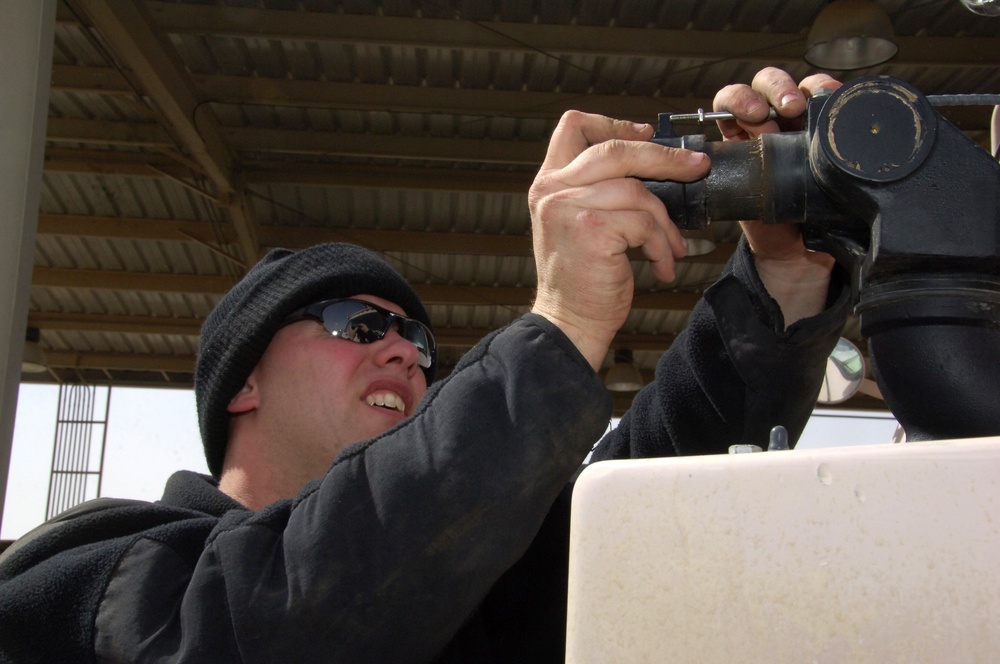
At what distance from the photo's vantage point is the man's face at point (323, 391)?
6.27 ft

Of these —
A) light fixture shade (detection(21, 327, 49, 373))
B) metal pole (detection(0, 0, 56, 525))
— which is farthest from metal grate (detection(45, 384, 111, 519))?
metal pole (detection(0, 0, 56, 525))

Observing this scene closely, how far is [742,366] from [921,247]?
1.92 ft

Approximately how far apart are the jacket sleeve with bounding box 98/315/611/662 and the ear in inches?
33.3

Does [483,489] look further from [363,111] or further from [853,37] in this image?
[363,111]

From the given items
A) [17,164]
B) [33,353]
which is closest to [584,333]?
[17,164]

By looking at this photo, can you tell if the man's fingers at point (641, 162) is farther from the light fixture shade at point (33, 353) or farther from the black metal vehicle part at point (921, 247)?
the light fixture shade at point (33, 353)

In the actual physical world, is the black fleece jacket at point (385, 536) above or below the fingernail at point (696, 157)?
below

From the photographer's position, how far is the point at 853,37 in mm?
4562

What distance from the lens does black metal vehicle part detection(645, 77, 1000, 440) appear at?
83 centimetres

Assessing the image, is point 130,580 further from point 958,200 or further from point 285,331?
point 958,200

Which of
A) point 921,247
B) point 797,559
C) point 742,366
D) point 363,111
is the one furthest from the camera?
point 363,111

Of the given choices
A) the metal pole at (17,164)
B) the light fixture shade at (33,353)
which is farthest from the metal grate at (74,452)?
the metal pole at (17,164)

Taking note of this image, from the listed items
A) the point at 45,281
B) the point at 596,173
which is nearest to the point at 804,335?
the point at 596,173

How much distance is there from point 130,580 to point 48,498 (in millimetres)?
13297
